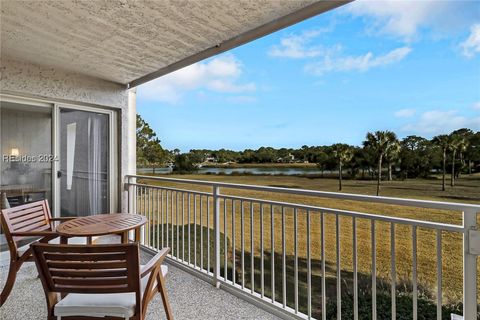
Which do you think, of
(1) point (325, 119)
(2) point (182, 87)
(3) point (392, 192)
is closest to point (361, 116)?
(1) point (325, 119)

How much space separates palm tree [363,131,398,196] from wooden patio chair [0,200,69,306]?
7455 mm

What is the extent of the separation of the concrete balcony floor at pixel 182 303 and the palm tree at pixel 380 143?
6.31 meters

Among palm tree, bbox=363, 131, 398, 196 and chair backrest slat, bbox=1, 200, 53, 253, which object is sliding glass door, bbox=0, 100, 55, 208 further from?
palm tree, bbox=363, 131, 398, 196

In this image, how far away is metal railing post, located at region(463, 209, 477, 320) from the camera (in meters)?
1.40

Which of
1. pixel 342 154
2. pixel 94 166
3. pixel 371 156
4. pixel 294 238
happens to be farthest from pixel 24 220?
pixel 342 154

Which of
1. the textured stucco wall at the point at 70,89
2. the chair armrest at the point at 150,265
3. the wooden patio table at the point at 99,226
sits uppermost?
the textured stucco wall at the point at 70,89

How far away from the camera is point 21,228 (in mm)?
2598

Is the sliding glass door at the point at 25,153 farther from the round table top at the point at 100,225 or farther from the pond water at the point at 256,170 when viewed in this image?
the pond water at the point at 256,170

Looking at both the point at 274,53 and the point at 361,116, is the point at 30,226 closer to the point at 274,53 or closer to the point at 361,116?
the point at 361,116

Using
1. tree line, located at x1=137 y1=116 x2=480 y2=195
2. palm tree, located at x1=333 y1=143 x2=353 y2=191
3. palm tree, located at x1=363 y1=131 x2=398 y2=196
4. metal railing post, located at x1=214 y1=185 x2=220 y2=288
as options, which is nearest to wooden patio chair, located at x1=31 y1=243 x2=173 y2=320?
metal railing post, located at x1=214 y1=185 x2=220 y2=288

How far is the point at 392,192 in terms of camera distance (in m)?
7.22

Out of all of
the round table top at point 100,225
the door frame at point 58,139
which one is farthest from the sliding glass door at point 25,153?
the round table top at point 100,225

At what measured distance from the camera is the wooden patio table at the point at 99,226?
217cm

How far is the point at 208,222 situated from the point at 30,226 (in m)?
1.77
